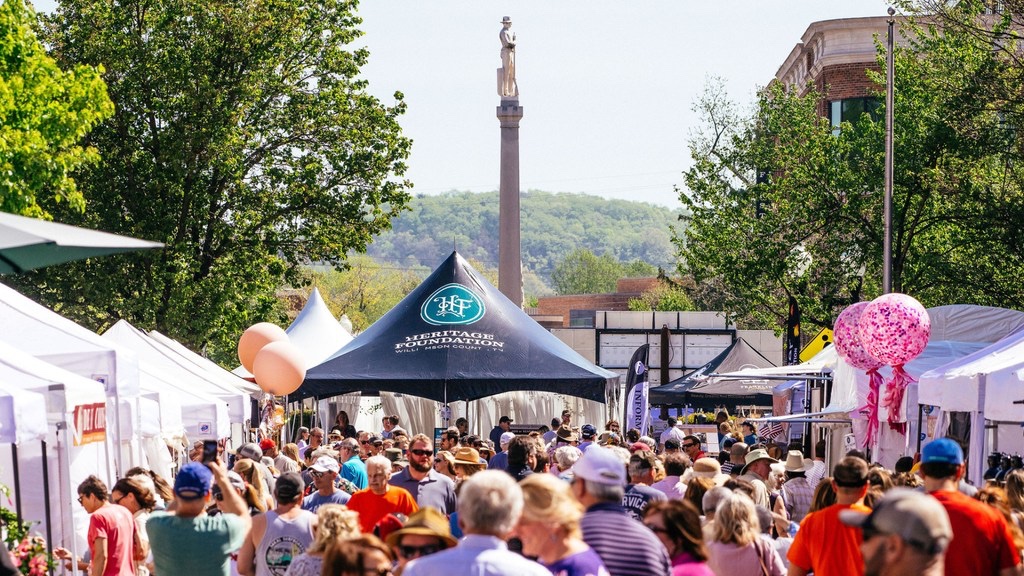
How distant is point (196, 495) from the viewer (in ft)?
25.2

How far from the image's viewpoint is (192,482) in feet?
25.1

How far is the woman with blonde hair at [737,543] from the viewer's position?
300 inches

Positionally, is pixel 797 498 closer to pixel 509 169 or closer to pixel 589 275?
pixel 509 169

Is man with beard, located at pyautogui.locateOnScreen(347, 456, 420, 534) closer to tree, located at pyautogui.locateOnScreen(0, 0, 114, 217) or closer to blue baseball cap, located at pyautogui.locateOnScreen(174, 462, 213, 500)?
blue baseball cap, located at pyautogui.locateOnScreen(174, 462, 213, 500)

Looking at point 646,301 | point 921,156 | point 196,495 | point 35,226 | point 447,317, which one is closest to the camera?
point 35,226

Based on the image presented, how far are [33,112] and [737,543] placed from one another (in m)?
13.4

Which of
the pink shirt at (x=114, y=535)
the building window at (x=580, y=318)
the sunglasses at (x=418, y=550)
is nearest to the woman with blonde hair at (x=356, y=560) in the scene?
the sunglasses at (x=418, y=550)

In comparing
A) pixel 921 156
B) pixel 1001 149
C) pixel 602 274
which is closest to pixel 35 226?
pixel 1001 149

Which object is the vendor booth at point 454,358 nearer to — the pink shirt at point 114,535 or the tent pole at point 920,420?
the tent pole at point 920,420

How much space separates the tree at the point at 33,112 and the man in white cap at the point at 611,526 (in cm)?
1269

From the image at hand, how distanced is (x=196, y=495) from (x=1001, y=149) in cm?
2343

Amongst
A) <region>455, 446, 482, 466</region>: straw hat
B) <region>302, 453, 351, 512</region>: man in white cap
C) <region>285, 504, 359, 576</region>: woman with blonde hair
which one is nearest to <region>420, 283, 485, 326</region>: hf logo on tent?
<region>455, 446, 482, 466</region>: straw hat

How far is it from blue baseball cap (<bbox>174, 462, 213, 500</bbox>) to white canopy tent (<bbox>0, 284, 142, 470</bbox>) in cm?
631

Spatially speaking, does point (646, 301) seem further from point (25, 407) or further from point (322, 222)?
point (25, 407)
